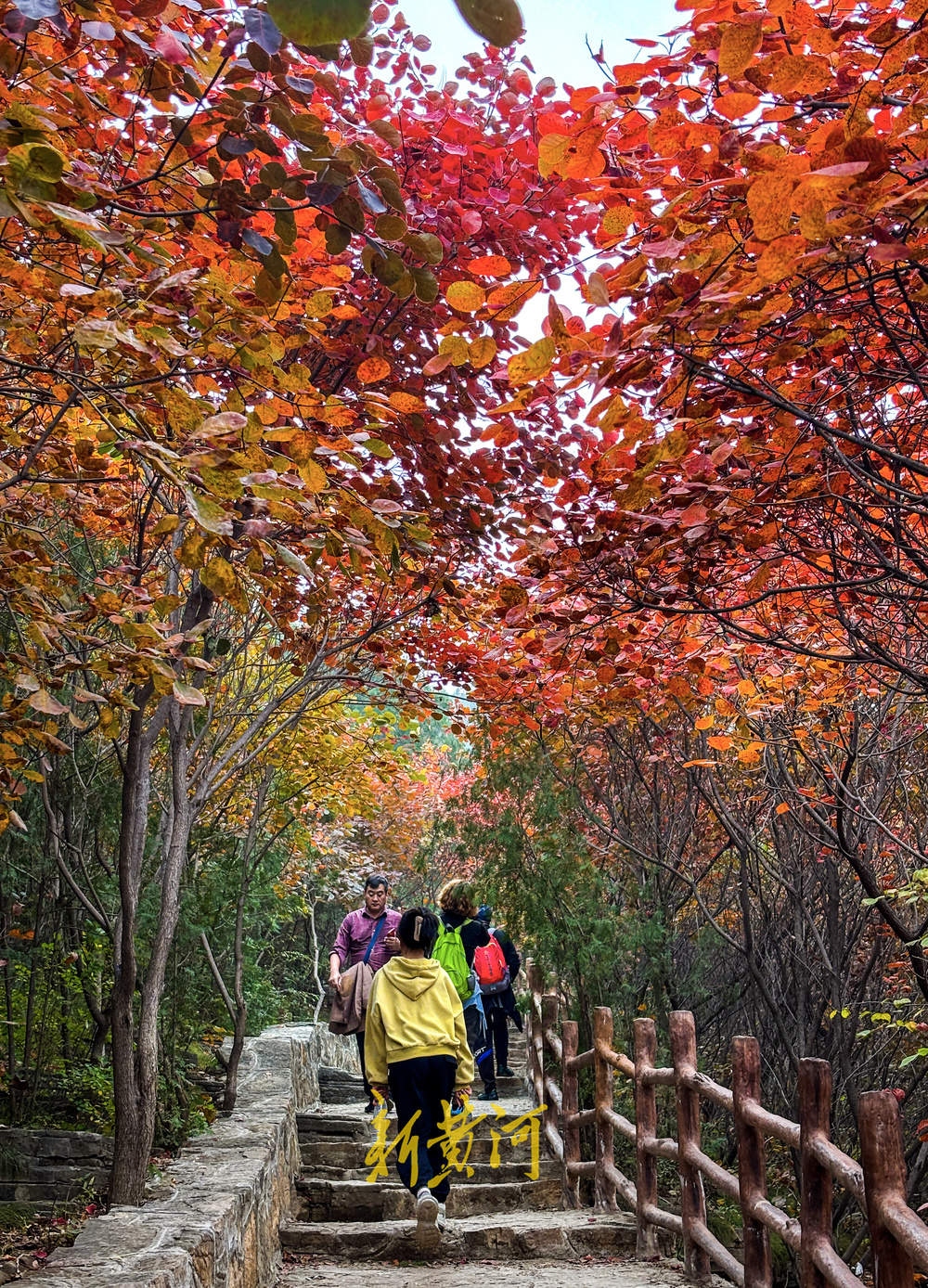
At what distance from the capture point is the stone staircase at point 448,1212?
5609 mm

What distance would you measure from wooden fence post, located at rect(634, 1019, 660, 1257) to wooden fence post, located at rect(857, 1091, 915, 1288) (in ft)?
8.87

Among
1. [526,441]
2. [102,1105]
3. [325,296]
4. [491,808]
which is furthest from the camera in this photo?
[491,808]

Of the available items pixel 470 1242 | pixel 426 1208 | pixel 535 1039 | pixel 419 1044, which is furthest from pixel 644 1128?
pixel 535 1039

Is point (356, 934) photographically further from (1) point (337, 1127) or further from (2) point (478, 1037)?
(2) point (478, 1037)

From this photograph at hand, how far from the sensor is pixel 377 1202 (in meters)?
6.51

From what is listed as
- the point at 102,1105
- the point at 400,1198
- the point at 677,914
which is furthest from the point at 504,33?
the point at 677,914

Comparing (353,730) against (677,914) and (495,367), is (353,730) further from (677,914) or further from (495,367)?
(495,367)

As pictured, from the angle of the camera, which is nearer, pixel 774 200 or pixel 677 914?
pixel 774 200

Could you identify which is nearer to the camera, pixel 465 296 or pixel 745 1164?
pixel 465 296

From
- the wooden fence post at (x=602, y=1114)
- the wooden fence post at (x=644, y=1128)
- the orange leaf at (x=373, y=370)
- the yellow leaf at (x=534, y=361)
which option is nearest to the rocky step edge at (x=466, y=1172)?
the wooden fence post at (x=602, y=1114)

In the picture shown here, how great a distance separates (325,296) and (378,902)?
5867 mm

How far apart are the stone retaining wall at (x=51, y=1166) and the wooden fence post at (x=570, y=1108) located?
3096 millimetres

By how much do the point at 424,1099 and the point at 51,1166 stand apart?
1.94 meters

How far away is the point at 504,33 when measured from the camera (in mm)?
947
